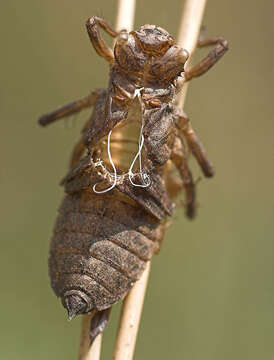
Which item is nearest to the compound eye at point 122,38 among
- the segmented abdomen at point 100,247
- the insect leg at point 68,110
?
the insect leg at point 68,110

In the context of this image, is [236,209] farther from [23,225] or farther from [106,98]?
[106,98]

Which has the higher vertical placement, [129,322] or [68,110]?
[68,110]

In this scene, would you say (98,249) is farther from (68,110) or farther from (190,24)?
(190,24)

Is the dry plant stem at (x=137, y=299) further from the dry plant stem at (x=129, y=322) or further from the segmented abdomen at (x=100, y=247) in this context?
the segmented abdomen at (x=100, y=247)

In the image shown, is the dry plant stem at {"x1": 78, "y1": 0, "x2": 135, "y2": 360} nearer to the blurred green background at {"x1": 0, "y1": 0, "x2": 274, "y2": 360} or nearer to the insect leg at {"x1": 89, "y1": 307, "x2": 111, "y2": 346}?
the insect leg at {"x1": 89, "y1": 307, "x2": 111, "y2": 346}

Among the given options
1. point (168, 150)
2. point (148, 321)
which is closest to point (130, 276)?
point (168, 150)

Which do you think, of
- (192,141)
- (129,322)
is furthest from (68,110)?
(129,322)
